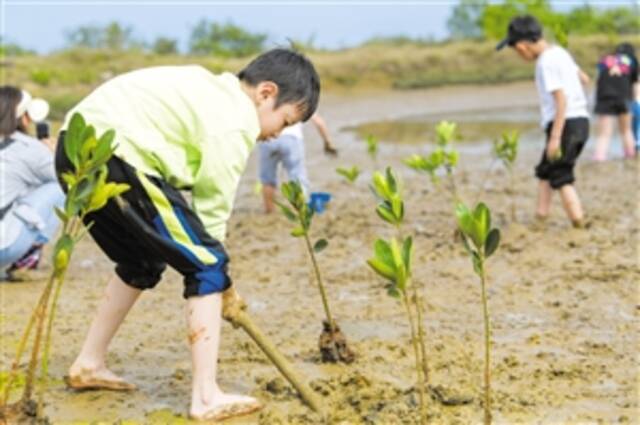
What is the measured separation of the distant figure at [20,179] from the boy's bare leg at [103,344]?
2047mm

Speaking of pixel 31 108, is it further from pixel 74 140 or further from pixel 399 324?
pixel 74 140

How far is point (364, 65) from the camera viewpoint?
2814 cm

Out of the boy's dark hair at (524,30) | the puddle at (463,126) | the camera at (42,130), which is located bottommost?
the puddle at (463,126)

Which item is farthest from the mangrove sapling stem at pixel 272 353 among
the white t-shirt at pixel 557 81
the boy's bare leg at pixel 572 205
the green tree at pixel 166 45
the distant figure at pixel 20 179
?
the green tree at pixel 166 45

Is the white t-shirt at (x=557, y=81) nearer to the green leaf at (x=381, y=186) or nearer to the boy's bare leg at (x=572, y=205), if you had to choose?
the boy's bare leg at (x=572, y=205)

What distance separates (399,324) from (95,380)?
4.90 feet

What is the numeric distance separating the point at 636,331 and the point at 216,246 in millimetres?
2037

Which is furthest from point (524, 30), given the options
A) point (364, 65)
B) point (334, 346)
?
point (364, 65)

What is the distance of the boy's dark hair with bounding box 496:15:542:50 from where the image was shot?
6.66m

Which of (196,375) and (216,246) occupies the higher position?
(216,246)

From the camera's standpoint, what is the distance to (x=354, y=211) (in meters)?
7.74

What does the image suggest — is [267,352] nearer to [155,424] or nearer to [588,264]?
[155,424]

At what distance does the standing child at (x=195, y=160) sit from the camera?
3217mm

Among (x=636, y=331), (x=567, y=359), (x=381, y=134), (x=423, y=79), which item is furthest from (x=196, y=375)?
(x=423, y=79)
